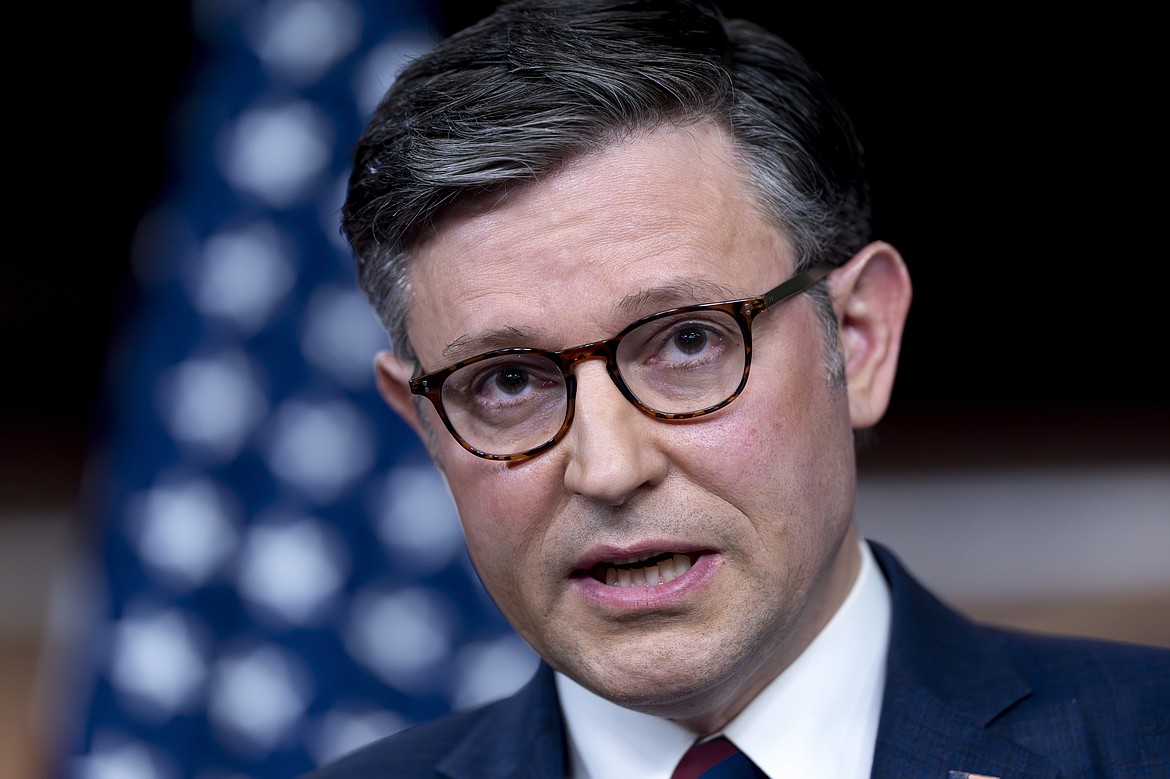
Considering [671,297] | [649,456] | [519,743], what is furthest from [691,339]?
[519,743]

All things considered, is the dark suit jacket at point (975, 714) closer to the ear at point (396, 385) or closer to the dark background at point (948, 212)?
the ear at point (396, 385)

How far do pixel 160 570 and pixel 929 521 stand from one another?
22.6 feet

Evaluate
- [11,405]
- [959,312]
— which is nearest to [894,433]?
[959,312]

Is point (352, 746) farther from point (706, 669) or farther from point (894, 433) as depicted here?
point (894, 433)

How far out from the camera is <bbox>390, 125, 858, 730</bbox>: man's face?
4.63 ft

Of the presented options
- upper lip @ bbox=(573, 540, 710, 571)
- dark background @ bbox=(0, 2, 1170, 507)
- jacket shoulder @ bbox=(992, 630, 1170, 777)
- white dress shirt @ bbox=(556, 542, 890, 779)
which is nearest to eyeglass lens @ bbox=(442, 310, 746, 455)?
upper lip @ bbox=(573, 540, 710, 571)

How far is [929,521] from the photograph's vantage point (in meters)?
8.61

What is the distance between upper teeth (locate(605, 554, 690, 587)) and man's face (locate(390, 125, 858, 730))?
1 cm

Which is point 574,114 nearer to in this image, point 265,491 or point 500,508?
point 500,508

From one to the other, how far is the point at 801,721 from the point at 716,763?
0.13m

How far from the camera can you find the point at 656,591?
1.41m

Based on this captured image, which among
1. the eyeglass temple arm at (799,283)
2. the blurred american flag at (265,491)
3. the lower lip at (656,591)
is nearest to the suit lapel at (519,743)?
the lower lip at (656,591)

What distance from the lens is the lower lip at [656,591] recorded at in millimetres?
1409

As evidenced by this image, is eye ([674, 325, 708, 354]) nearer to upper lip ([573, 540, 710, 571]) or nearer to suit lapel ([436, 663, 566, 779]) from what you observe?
upper lip ([573, 540, 710, 571])
